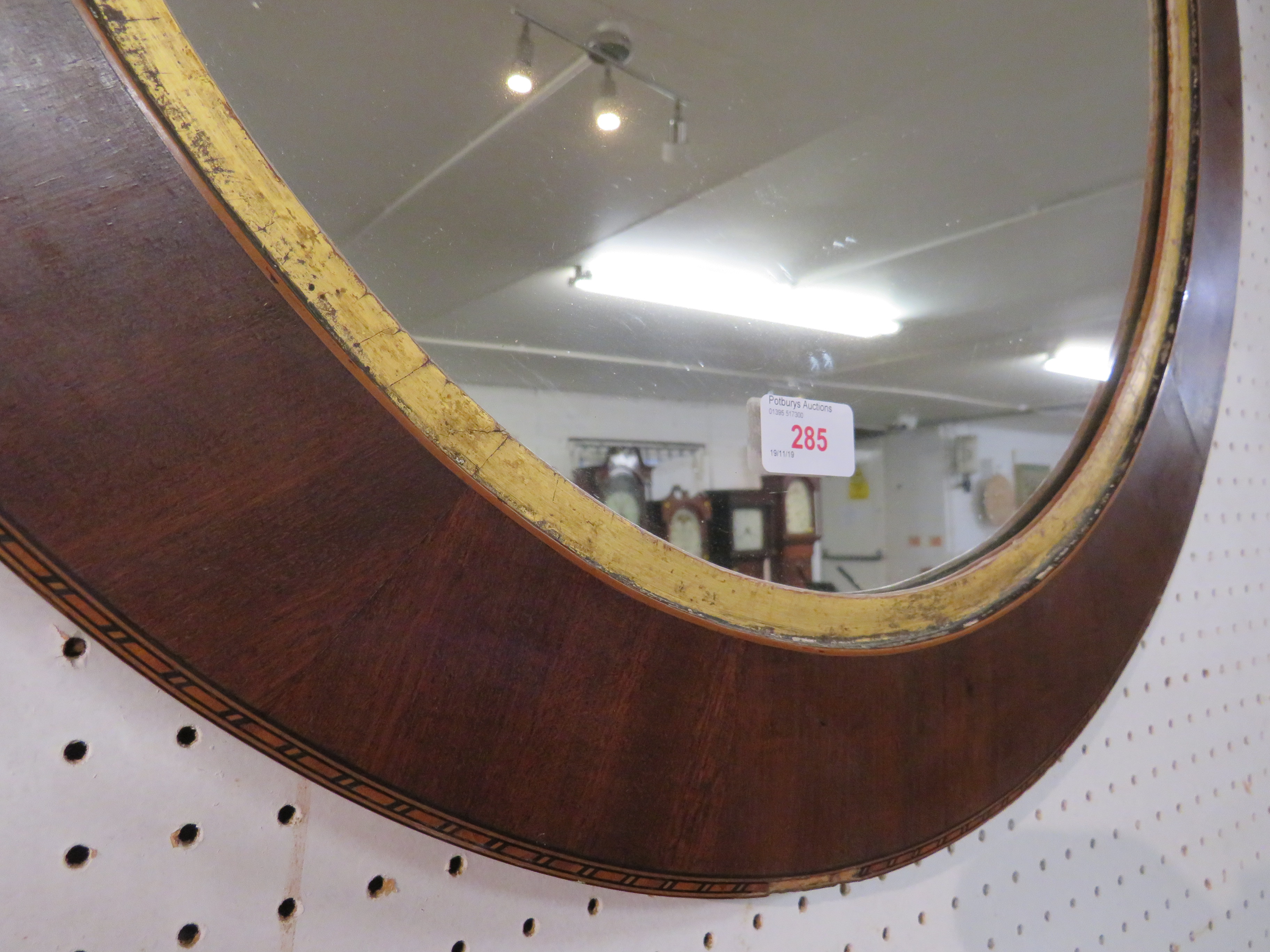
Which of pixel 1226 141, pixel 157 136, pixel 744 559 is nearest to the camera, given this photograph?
pixel 157 136

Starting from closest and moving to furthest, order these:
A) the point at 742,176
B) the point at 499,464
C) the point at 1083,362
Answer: the point at 499,464 < the point at 742,176 < the point at 1083,362

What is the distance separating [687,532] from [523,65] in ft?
0.66

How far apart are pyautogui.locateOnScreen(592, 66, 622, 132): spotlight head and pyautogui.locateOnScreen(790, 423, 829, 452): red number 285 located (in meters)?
0.17

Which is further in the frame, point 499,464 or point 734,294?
point 734,294

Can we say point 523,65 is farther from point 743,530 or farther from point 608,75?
point 743,530

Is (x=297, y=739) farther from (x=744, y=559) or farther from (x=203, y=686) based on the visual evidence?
(x=744, y=559)

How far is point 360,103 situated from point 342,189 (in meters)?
0.03

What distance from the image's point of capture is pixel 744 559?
366 mm

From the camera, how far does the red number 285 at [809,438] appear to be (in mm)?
406

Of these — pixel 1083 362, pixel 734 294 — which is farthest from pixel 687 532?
pixel 1083 362

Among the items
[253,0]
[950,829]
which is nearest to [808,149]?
[253,0]

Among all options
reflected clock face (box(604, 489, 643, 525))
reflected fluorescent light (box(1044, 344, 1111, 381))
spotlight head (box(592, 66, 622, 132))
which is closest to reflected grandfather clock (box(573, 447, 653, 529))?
reflected clock face (box(604, 489, 643, 525))

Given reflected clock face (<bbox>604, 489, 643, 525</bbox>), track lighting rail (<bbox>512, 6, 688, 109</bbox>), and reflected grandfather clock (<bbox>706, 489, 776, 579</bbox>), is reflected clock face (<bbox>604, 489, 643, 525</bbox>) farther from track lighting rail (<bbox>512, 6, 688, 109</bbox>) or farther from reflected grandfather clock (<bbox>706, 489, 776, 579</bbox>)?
track lighting rail (<bbox>512, 6, 688, 109</bbox>)

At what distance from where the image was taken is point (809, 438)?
41 centimetres
